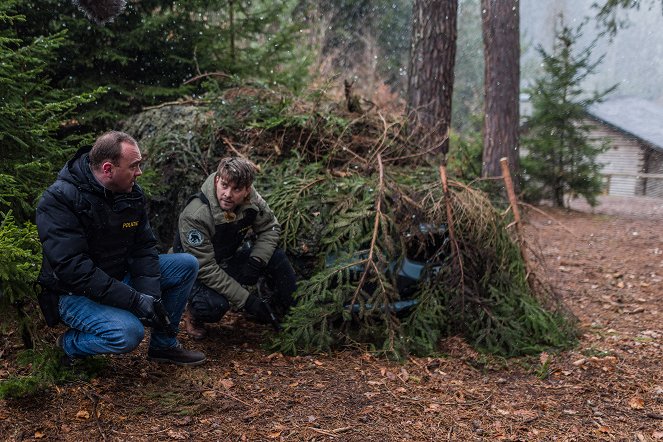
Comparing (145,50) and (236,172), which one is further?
(145,50)

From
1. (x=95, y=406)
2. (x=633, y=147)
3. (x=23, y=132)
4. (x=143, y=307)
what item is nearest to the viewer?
(x=95, y=406)

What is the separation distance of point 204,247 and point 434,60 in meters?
5.05

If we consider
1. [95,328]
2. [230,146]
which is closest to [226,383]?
[95,328]

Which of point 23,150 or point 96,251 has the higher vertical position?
point 23,150

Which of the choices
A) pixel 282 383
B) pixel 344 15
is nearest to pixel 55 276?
pixel 282 383

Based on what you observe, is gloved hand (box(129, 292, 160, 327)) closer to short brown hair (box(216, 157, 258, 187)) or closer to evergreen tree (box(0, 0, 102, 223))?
short brown hair (box(216, 157, 258, 187))

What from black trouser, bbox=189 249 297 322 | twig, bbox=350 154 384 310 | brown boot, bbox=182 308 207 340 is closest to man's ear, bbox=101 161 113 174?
black trouser, bbox=189 249 297 322

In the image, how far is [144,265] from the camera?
3348 millimetres

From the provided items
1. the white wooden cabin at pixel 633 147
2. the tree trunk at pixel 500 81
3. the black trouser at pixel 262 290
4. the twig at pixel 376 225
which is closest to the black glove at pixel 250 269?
the black trouser at pixel 262 290

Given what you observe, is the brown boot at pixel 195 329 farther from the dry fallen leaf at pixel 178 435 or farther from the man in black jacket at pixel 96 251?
the dry fallen leaf at pixel 178 435

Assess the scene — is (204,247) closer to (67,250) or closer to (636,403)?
(67,250)

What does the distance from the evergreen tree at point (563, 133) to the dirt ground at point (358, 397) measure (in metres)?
9.43

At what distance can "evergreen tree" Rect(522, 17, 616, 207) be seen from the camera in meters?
13.4

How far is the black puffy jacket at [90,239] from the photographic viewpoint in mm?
2896
